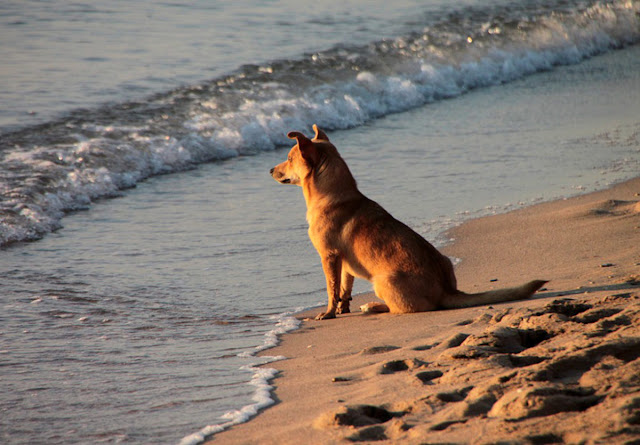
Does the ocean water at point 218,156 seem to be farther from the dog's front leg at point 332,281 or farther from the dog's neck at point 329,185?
the dog's neck at point 329,185

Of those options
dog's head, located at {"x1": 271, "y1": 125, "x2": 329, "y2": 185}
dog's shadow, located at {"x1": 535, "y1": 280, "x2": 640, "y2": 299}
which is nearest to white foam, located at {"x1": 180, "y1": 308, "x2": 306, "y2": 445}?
dog's head, located at {"x1": 271, "y1": 125, "x2": 329, "y2": 185}

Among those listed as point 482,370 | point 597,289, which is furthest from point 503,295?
point 482,370

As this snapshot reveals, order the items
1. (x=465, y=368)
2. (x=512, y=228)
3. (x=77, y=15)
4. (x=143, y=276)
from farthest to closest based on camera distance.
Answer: (x=77, y=15) < (x=512, y=228) < (x=143, y=276) < (x=465, y=368)

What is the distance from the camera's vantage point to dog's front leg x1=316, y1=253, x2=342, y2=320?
601cm

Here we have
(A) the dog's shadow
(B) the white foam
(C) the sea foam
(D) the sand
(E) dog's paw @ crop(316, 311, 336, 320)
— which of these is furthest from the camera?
(C) the sea foam

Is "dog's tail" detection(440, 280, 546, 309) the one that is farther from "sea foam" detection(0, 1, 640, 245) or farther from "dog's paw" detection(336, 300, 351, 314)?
"sea foam" detection(0, 1, 640, 245)

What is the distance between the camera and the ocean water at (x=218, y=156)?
4.80 meters

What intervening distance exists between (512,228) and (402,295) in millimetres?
2543

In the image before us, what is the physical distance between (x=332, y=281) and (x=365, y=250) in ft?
1.13

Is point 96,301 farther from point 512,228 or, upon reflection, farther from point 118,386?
point 512,228

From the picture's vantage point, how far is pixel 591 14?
24.1 metres

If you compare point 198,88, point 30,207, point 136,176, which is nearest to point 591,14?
point 198,88

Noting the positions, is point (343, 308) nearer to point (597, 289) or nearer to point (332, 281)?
point (332, 281)

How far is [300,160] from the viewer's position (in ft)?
21.8
